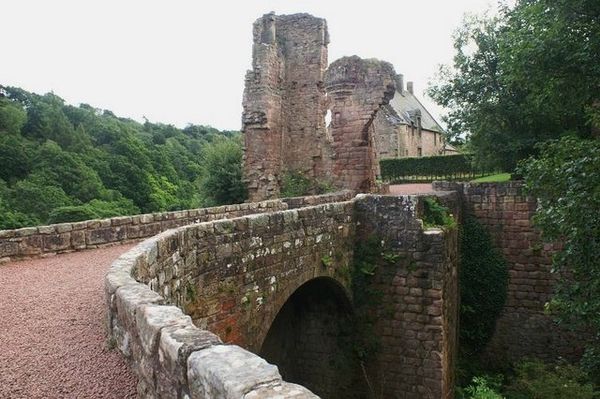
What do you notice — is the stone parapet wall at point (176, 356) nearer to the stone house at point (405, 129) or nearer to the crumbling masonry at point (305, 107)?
the crumbling masonry at point (305, 107)

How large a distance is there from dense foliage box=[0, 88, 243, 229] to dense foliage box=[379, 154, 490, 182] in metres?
11.7

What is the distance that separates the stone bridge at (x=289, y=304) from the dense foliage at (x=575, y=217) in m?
2.00

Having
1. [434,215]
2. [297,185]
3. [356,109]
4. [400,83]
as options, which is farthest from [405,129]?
[434,215]

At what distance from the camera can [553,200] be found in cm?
967

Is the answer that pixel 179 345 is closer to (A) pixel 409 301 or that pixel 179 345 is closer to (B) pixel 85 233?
(B) pixel 85 233

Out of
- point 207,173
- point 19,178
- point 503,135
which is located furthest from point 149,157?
point 503,135

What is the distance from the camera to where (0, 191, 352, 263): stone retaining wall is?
8523 mm

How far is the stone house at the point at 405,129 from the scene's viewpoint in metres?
41.8

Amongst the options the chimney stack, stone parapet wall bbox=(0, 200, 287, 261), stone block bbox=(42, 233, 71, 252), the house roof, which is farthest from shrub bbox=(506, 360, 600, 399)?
the chimney stack

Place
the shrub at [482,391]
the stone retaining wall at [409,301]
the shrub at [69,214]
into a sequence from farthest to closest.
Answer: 1. the shrub at [69,214]
2. the shrub at [482,391]
3. the stone retaining wall at [409,301]

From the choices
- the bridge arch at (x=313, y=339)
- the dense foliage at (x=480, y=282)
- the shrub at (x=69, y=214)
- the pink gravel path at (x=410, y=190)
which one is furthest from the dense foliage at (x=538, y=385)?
the shrub at (x=69, y=214)

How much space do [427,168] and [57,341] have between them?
3071 cm

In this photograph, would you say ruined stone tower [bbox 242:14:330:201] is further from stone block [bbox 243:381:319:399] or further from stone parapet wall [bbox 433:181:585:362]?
stone block [bbox 243:381:319:399]

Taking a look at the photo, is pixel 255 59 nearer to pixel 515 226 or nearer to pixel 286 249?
pixel 515 226
